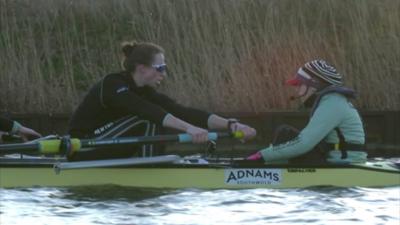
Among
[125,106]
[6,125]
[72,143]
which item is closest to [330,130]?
[125,106]

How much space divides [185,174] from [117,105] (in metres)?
0.89

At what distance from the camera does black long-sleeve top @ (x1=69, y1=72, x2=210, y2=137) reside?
343 inches

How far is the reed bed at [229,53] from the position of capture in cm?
1450

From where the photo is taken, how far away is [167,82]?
14859 millimetres

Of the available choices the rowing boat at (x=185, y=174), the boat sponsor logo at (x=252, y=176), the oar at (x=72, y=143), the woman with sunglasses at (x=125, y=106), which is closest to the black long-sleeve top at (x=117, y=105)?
the woman with sunglasses at (x=125, y=106)

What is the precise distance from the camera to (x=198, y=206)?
8.21 metres

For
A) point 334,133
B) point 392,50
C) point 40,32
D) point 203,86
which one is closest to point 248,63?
point 203,86

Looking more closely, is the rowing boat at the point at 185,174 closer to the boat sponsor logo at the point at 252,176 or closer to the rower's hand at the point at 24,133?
the boat sponsor logo at the point at 252,176

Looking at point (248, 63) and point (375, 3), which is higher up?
point (375, 3)

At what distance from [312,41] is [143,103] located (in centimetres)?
662

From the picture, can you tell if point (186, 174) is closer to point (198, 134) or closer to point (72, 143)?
point (198, 134)

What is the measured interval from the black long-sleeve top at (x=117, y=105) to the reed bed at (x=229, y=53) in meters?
5.29

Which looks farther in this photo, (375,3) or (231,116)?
(375,3)

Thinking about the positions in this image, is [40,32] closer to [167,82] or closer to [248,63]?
[167,82]
